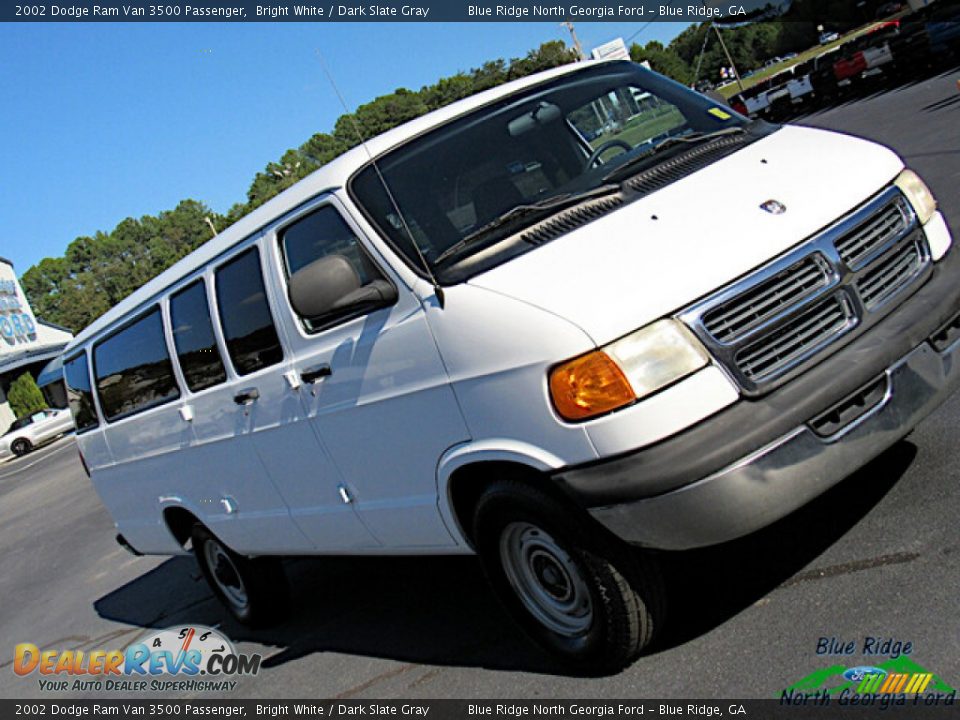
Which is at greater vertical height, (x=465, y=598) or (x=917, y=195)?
(x=917, y=195)

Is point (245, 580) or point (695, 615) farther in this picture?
point (245, 580)

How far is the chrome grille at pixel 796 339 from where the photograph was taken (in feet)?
11.4

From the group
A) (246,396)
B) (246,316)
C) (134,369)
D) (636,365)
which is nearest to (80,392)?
(134,369)

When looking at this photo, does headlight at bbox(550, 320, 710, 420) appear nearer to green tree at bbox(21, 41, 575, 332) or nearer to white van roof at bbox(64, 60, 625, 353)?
white van roof at bbox(64, 60, 625, 353)

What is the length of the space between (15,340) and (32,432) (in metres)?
16.7

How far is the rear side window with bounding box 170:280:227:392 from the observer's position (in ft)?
17.9

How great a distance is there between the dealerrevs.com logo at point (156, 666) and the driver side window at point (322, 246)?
246 cm

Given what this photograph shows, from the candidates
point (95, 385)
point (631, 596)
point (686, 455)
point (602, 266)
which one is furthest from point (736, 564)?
point (95, 385)

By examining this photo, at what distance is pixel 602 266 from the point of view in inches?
139

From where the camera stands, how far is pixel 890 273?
391 centimetres

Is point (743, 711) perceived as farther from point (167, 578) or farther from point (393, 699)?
point (167, 578)

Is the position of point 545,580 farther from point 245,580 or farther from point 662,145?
point 245,580

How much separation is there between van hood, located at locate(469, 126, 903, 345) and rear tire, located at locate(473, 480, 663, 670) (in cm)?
73

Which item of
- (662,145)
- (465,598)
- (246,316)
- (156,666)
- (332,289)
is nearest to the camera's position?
(332,289)
